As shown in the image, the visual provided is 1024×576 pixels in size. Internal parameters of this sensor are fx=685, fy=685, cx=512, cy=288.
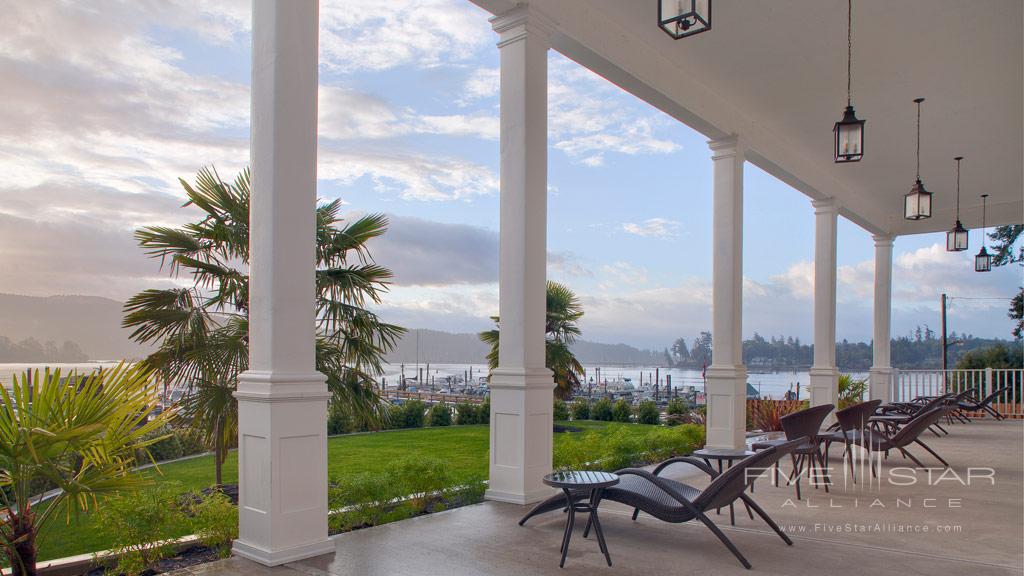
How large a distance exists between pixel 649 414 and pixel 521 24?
1087 centimetres

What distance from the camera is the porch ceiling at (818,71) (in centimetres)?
592

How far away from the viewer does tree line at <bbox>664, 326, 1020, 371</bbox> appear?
14.3 meters

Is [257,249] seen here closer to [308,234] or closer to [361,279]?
[308,234]

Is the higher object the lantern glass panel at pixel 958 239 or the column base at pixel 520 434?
the lantern glass panel at pixel 958 239

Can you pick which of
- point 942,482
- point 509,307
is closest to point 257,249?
point 509,307

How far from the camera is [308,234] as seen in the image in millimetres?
3828

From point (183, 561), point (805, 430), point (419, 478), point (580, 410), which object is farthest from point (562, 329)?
point (183, 561)

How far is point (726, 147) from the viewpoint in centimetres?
825

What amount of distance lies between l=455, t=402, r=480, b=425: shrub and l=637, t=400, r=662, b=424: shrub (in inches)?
146

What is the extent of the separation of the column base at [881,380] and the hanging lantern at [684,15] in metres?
12.7

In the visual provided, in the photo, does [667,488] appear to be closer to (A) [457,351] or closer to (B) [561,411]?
(B) [561,411]

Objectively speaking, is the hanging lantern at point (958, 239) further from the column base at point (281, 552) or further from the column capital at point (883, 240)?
the column base at point (281, 552)

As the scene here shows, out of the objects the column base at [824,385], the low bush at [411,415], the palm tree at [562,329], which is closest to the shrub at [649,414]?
the palm tree at [562,329]

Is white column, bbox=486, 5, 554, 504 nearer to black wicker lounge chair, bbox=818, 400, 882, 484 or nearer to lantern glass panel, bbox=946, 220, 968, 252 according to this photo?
black wicker lounge chair, bbox=818, 400, 882, 484
